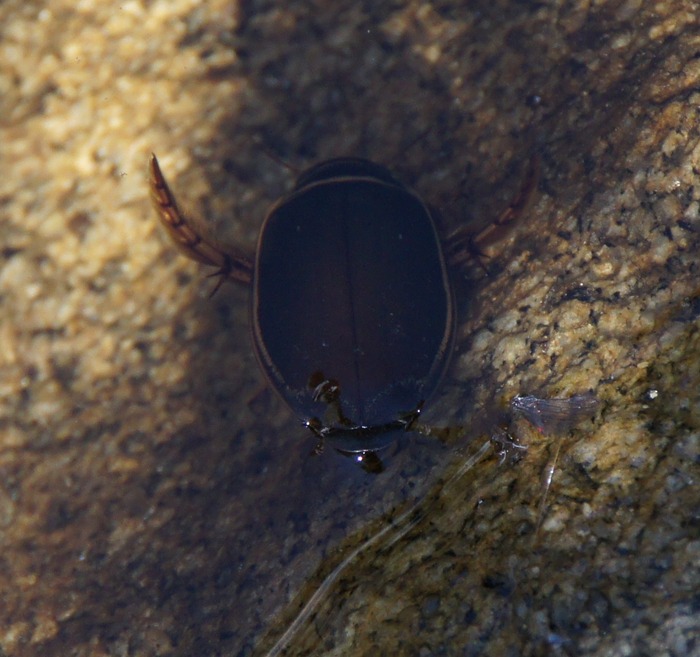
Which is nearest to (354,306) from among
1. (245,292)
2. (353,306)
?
(353,306)

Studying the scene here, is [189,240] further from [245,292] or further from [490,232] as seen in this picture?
[490,232]

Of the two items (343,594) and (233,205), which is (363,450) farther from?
(233,205)

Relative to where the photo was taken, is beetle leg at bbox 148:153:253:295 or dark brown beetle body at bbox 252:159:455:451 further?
beetle leg at bbox 148:153:253:295

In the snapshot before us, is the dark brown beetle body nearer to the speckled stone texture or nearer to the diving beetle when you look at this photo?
the diving beetle

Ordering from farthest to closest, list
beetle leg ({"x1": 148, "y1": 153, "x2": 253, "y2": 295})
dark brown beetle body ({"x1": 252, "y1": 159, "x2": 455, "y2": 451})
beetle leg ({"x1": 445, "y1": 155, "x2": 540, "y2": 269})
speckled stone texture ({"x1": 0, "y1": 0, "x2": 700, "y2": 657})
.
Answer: beetle leg ({"x1": 148, "y1": 153, "x2": 253, "y2": 295}), beetle leg ({"x1": 445, "y1": 155, "x2": 540, "y2": 269}), dark brown beetle body ({"x1": 252, "y1": 159, "x2": 455, "y2": 451}), speckled stone texture ({"x1": 0, "y1": 0, "x2": 700, "y2": 657})

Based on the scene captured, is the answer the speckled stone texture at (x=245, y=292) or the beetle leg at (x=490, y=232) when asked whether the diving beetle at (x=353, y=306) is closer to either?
the beetle leg at (x=490, y=232)

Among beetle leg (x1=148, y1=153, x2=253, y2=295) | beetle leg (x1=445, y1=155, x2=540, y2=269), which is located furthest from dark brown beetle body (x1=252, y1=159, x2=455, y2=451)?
beetle leg (x1=148, y1=153, x2=253, y2=295)
